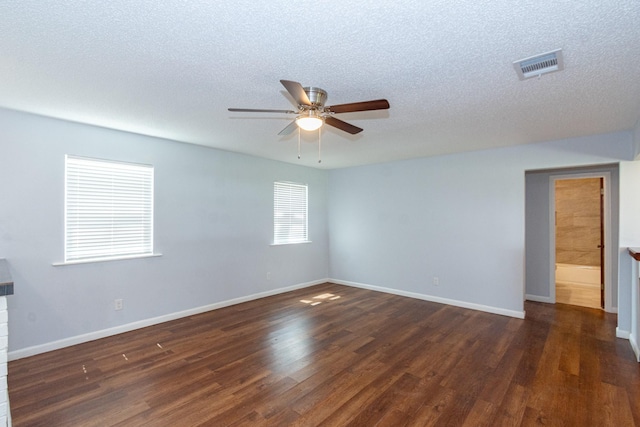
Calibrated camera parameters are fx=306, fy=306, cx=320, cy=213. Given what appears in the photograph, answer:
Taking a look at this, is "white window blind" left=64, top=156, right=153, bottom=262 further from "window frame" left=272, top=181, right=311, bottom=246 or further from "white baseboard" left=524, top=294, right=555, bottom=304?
"white baseboard" left=524, top=294, right=555, bottom=304

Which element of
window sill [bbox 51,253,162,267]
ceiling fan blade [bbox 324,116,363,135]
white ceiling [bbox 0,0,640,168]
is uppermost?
white ceiling [bbox 0,0,640,168]

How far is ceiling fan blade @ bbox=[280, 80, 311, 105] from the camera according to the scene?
1.86 m

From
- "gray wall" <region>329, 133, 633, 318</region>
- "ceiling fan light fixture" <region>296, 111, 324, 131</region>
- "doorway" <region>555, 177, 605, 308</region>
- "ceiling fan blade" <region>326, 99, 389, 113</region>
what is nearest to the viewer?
"ceiling fan blade" <region>326, 99, 389, 113</region>

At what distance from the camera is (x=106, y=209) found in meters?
3.63

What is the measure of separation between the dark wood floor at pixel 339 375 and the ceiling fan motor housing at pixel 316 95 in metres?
2.32

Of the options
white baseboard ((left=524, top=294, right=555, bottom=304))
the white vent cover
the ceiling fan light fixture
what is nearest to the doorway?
white baseboard ((left=524, top=294, right=555, bottom=304))

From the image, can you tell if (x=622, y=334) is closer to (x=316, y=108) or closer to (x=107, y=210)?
(x=316, y=108)

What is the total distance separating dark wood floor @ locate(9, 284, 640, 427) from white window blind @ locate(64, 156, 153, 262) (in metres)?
1.06

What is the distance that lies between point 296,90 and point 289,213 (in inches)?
159

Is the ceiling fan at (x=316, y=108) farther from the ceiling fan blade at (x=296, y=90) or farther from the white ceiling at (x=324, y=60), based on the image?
the white ceiling at (x=324, y=60)

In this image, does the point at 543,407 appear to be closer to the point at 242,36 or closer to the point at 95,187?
the point at 242,36

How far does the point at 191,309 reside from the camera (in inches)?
172

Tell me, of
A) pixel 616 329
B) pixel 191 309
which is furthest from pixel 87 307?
pixel 616 329

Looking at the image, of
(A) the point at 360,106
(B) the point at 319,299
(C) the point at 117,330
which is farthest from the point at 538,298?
(C) the point at 117,330
